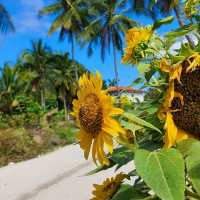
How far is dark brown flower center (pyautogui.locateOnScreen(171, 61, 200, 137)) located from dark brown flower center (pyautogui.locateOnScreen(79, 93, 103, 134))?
5.3 inches

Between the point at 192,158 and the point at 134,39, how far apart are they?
1.15ft

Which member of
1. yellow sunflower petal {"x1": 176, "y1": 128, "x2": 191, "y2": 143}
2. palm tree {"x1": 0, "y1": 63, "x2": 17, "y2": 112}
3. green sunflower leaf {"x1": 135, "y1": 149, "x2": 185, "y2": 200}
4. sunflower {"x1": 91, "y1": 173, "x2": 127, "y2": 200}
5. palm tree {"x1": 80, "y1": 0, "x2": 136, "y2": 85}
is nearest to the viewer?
green sunflower leaf {"x1": 135, "y1": 149, "x2": 185, "y2": 200}

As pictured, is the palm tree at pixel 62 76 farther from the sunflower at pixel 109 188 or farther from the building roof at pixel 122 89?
the building roof at pixel 122 89

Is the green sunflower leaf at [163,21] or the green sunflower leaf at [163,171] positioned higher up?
the green sunflower leaf at [163,21]

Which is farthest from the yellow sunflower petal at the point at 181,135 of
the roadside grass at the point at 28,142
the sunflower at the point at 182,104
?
the roadside grass at the point at 28,142

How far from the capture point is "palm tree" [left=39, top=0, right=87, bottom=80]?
140 feet

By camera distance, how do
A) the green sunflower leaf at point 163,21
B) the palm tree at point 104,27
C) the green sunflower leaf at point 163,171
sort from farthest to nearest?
1. the palm tree at point 104,27
2. the green sunflower leaf at point 163,21
3. the green sunflower leaf at point 163,171

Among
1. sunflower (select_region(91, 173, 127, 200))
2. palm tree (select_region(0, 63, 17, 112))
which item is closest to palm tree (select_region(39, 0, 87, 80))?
palm tree (select_region(0, 63, 17, 112))

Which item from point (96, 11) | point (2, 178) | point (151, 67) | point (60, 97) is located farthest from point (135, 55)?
point (60, 97)

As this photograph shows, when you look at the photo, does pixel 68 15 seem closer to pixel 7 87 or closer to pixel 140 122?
pixel 7 87

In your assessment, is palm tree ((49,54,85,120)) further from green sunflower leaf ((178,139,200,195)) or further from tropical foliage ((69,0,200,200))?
green sunflower leaf ((178,139,200,195))

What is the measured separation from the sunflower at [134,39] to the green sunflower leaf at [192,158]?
0.28 m

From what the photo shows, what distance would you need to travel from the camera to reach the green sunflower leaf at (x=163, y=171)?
94 centimetres

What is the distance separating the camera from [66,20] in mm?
42625
